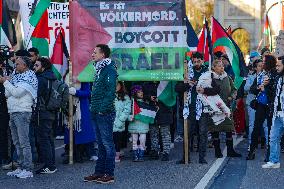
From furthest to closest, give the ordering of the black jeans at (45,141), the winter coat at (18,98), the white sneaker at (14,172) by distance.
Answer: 1. the black jeans at (45,141)
2. the white sneaker at (14,172)
3. the winter coat at (18,98)

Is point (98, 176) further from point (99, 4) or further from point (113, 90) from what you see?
point (99, 4)

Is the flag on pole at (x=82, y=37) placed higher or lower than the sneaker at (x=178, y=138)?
higher

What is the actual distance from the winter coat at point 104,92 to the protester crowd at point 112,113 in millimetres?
14

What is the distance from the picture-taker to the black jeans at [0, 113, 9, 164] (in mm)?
12966

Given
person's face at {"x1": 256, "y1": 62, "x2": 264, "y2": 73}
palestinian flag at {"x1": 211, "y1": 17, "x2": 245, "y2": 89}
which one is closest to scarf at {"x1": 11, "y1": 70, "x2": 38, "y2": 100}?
palestinian flag at {"x1": 211, "y1": 17, "x2": 245, "y2": 89}

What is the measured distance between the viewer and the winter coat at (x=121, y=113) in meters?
14.0

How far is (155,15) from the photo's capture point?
13.3 meters

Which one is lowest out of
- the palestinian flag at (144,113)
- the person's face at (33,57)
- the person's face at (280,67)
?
the palestinian flag at (144,113)

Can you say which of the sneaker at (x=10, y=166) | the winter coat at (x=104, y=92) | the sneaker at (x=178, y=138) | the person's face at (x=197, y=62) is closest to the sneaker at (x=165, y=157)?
the person's face at (x=197, y=62)

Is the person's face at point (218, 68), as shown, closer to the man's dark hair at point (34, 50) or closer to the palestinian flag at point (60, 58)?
the palestinian flag at point (60, 58)

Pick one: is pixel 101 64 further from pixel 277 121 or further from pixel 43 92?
pixel 277 121

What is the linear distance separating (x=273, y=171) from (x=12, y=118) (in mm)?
4113

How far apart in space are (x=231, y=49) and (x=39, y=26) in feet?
11.8

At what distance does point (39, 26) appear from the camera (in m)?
14.2
